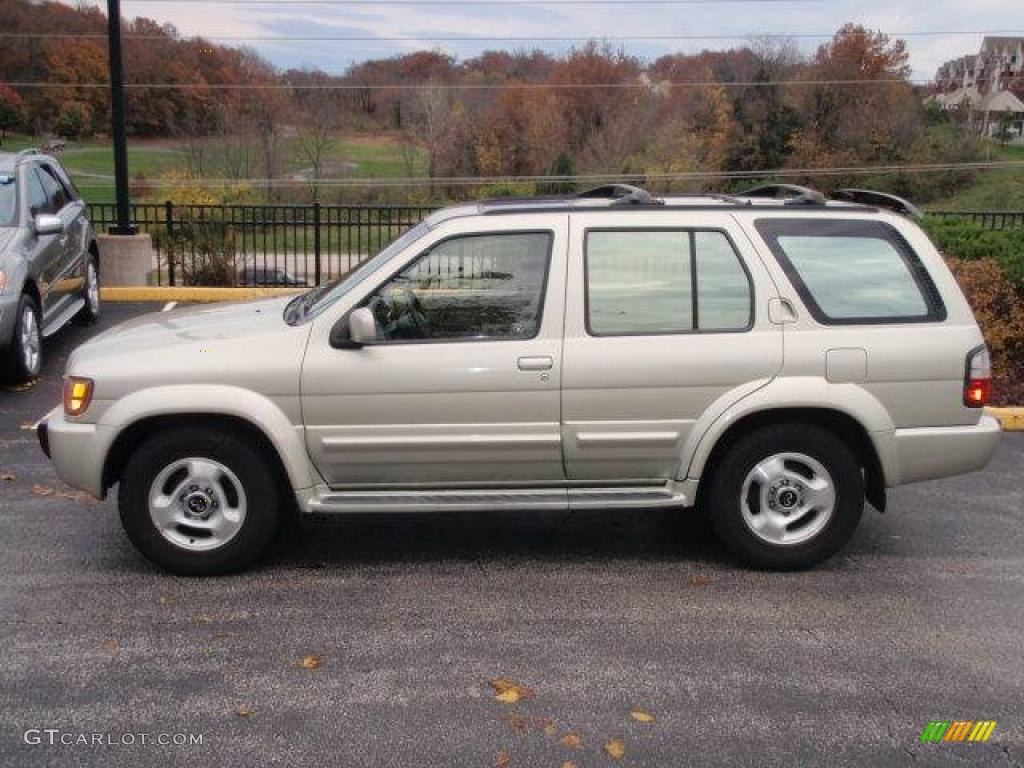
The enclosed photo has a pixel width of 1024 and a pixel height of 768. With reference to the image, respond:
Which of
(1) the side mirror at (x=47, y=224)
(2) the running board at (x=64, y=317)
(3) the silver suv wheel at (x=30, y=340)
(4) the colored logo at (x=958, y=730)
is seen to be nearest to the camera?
(4) the colored logo at (x=958, y=730)

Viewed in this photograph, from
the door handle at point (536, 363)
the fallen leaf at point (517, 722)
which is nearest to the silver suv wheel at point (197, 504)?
the door handle at point (536, 363)

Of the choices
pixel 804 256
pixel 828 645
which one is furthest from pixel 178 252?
pixel 828 645

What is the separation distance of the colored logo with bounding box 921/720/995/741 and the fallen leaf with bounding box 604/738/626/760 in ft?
3.57

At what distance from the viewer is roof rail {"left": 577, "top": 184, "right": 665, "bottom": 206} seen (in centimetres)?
536

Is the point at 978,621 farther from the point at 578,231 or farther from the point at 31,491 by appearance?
the point at 31,491

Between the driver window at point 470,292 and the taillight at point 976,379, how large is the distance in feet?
6.97

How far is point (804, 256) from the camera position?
5.23m

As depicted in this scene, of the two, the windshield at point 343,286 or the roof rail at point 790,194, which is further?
the roof rail at point 790,194

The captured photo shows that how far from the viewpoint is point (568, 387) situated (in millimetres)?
5008

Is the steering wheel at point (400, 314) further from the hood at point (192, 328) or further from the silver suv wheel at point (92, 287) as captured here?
the silver suv wheel at point (92, 287)

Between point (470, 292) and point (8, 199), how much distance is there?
593 cm

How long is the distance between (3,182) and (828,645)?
809 centimetres

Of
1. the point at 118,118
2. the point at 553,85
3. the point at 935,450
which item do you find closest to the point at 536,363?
the point at 935,450

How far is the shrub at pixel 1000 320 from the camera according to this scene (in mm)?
8977
